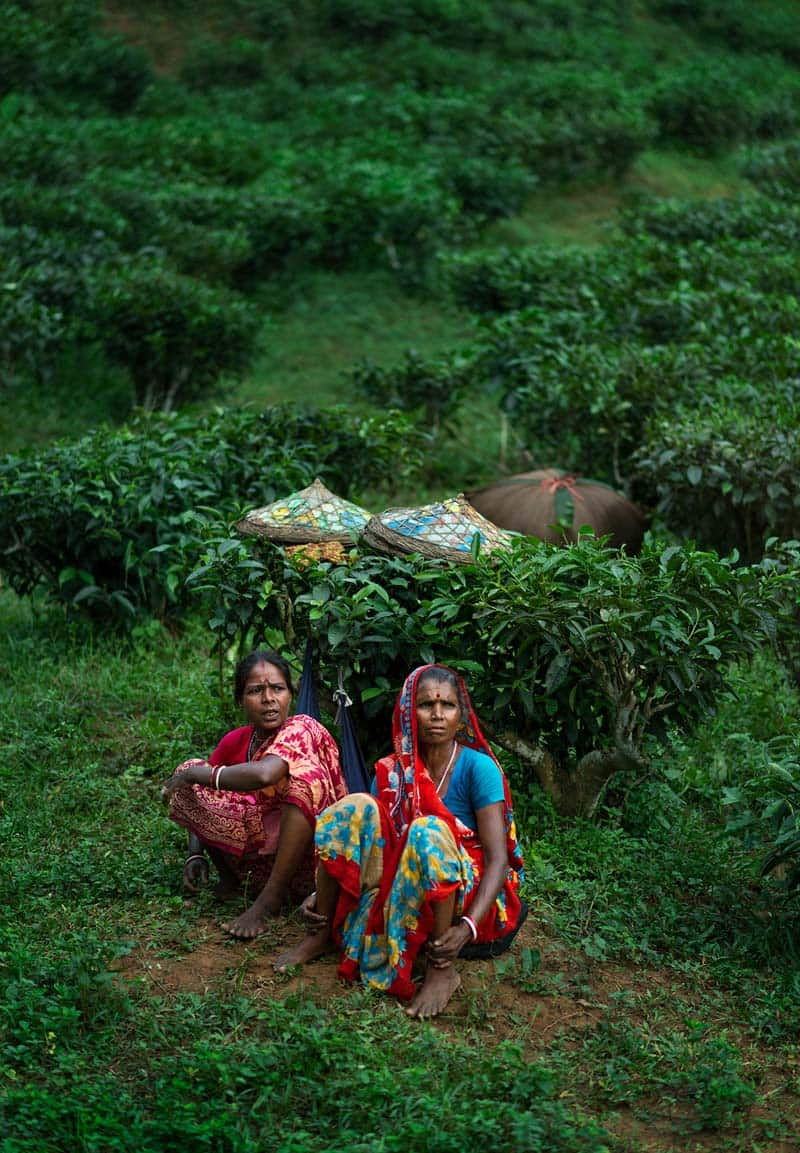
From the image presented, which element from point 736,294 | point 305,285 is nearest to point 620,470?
point 736,294

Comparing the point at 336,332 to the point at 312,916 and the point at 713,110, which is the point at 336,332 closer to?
Answer: the point at 713,110

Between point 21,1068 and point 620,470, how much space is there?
582cm

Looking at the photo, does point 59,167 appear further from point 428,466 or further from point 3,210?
point 428,466

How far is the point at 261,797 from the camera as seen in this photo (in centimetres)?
426

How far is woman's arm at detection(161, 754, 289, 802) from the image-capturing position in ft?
13.2

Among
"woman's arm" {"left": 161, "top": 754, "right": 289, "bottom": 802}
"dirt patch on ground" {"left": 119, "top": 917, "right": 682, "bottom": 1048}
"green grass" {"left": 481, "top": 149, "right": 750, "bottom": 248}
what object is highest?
"woman's arm" {"left": 161, "top": 754, "right": 289, "bottom": 802}

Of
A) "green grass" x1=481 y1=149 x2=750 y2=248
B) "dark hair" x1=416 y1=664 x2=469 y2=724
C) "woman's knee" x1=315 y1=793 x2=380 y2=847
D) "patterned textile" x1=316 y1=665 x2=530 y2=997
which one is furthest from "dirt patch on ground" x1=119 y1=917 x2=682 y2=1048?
"green grass" x1=481 y1=149 x2=750 y2=248

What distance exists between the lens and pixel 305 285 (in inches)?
550

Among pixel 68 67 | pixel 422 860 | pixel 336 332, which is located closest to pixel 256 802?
pixel 422 860

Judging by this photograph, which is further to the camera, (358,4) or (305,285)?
(358,4)

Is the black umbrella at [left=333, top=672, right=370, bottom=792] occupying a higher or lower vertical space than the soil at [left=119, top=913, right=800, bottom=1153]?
higher

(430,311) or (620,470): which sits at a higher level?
(620,470)

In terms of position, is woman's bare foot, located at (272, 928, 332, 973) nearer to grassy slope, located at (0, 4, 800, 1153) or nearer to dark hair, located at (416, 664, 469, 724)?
grassy slope, located at (0, 4, 800, 1153)

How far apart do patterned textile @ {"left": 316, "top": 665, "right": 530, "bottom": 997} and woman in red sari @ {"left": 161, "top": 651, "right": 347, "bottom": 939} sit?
0.25 meters
